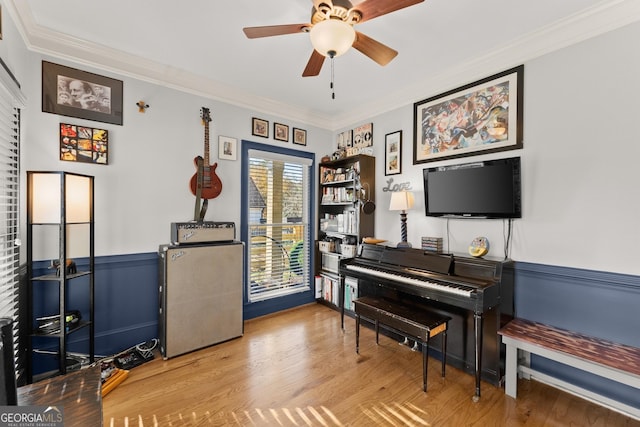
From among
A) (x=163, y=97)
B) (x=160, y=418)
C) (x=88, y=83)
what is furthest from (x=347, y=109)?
(x=160, y=418)

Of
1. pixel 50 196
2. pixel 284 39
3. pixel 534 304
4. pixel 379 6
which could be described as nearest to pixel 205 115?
pixel 284 39

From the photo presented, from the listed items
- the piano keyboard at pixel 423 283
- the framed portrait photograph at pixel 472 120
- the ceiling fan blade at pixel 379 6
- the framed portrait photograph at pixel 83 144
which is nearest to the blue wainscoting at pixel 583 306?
the piano keyboard at pixel 423 283

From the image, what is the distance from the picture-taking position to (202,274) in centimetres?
263

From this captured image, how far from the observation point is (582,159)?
1.98 m

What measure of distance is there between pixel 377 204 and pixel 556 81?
1953 millimetres

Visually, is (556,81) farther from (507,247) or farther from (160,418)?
(160,418)

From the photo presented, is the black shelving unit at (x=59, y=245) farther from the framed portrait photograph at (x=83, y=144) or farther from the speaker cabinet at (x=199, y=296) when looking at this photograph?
the speaker cabinet at (x=199, y=296)

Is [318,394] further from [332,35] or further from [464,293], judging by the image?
[332,35]

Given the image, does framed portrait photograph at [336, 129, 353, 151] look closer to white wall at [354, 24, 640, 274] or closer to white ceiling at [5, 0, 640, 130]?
white ceiling at [5, 0, 640, 130]

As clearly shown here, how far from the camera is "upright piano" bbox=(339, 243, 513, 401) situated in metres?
1.99

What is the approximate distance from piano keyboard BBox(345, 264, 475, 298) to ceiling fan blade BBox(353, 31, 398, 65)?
1694 mm

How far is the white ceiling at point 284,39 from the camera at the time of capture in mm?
1875

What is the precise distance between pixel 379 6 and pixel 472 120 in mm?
1551

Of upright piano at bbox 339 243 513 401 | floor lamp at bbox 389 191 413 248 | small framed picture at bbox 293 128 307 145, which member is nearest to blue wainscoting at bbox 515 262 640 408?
upright piano at bbox 339 243 513 401
